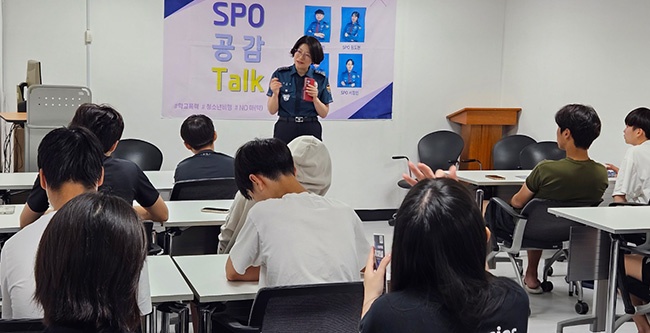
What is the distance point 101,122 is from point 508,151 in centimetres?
477

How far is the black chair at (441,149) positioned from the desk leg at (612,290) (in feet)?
11.5

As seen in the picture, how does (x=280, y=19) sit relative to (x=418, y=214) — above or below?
above

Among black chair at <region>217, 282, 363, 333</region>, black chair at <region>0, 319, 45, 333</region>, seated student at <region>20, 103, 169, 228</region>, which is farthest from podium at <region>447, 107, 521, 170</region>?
black chair at <region>0, 319, 45, 333</region>

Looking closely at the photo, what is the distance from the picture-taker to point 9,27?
6.53m

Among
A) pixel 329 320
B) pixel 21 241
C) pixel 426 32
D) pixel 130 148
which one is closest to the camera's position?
pixel 21 241

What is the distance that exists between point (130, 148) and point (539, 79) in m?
3.97

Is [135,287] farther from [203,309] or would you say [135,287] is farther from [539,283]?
[539,283]

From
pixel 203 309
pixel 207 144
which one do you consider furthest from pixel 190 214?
pixel 203 309

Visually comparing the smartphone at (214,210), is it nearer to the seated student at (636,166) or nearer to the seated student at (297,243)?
the seated student at (297,243)

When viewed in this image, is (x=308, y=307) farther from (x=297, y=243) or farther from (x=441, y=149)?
(x=441, y=149)

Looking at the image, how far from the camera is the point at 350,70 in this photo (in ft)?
24.7

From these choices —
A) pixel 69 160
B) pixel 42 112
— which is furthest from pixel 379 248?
pixel 42 112

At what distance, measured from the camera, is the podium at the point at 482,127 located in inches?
302

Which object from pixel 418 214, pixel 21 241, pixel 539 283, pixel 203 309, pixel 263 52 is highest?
pixel 263 52
